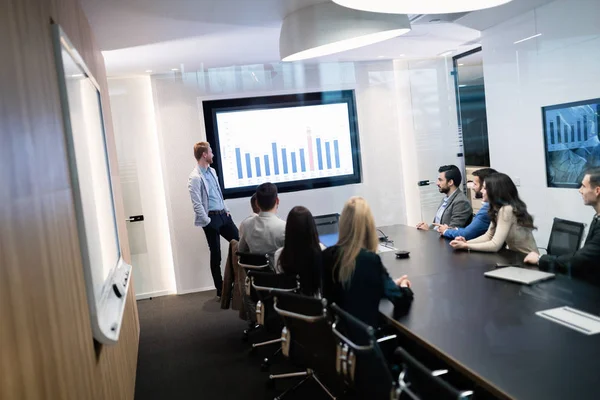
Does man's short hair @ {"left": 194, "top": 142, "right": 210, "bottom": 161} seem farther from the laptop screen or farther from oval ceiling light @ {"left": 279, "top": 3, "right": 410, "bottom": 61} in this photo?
oval ceiling light @ {"left": 279, "top": 3, "right": 410, "bottom": 61}

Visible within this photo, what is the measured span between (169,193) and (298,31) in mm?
3340

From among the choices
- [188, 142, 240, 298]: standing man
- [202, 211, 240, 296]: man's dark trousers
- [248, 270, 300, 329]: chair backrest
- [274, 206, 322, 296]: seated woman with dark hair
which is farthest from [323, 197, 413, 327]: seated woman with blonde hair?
[202, 211, 240, 296]: man's dark trousers

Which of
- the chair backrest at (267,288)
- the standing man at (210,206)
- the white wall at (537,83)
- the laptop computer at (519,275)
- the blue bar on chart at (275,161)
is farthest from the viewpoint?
the blue bar on chart at (275,161)

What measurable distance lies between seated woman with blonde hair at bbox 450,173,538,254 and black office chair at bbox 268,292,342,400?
1.68m

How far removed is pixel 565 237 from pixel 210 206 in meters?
4.24

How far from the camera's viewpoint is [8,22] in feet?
4.96

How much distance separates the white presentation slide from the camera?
7.39 meters

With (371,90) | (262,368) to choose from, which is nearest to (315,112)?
(371,90)

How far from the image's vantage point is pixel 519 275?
3.25m

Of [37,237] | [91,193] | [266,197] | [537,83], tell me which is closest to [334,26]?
[266,197]

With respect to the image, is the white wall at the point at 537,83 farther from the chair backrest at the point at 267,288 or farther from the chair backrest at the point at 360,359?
the chair backrest at the point at 360,359

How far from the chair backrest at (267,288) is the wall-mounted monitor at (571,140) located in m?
3.03

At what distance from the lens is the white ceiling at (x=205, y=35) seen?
13.9ft

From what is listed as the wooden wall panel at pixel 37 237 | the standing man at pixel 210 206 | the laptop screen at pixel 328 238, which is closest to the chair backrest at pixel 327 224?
the laptop screen at pixel 328 238
